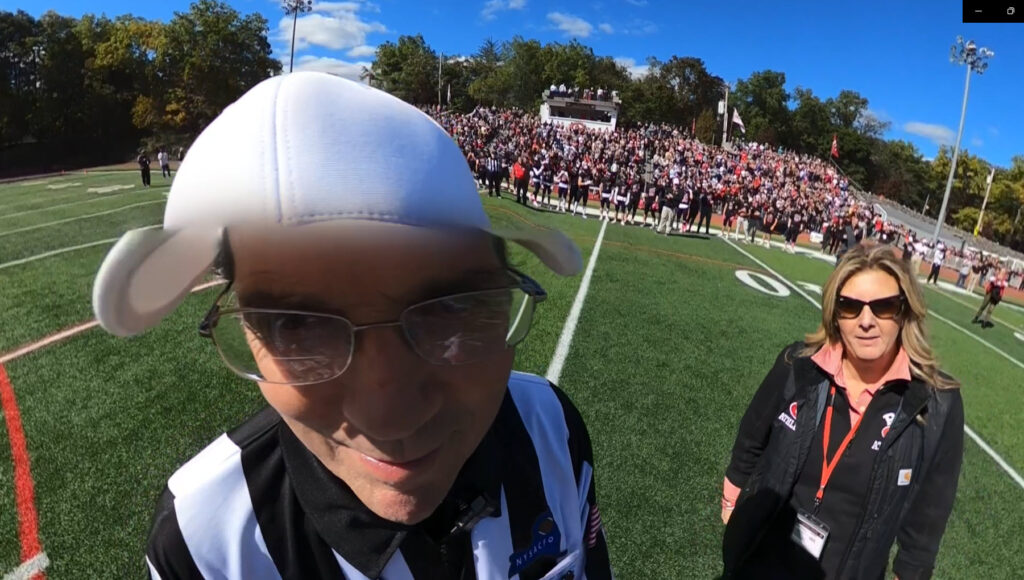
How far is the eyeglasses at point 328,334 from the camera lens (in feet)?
2.82

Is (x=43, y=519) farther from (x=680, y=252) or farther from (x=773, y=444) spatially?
(x=680, y=252)

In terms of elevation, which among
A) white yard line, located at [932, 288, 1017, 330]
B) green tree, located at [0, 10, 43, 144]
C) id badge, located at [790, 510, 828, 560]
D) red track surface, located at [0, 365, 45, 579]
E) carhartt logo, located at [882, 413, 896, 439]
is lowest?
red track surface, located at [0, 365, 45, 579]

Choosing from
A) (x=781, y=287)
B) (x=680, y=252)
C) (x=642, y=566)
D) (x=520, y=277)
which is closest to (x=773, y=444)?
(x=642, y=566)

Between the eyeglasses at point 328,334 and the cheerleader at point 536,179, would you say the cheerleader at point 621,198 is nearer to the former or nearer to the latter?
the cheerleader at point 536,179

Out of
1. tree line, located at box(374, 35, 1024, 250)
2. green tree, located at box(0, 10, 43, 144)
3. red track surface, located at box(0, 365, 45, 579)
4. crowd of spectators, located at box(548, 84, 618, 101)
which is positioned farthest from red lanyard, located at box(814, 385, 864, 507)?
tree line, located at box(374, 35, 1024, 250)

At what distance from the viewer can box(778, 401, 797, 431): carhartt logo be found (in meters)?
2.44

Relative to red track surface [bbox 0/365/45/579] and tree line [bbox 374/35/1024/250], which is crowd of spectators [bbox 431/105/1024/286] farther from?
tree line [bbox 374/35/1024/250]

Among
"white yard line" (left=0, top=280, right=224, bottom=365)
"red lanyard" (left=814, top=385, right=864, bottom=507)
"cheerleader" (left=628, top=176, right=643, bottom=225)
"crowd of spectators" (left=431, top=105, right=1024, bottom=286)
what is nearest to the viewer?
"red lanyard" (left=814, top=385, right=864, bottom=507)

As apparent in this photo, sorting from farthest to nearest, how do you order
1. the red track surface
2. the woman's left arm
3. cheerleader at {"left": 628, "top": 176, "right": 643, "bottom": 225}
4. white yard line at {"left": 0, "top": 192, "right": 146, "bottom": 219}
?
1. cheerleader at {"left": 628, "top": 176, "right": 643, "bottom": 225}
2. white yard line at {"left": 0, "top": 192, "right": 146, "bottom": 219}
3. the red track surface
4. the woman's left arm

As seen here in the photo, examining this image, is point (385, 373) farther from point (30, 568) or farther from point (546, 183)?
point (546, 183)

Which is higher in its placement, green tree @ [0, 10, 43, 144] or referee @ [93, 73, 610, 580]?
green tree @ [0, 10, 43, 144]

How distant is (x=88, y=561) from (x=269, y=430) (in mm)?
3149

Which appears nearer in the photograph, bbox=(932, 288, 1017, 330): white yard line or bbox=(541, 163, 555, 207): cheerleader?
bbox=(932, 288, 1017, 330): white yard line

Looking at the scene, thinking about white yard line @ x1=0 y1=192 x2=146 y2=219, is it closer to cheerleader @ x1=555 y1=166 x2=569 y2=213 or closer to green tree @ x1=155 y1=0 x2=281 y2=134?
cheerleader @ x1=555 y1=166 x2=569 y2=213
